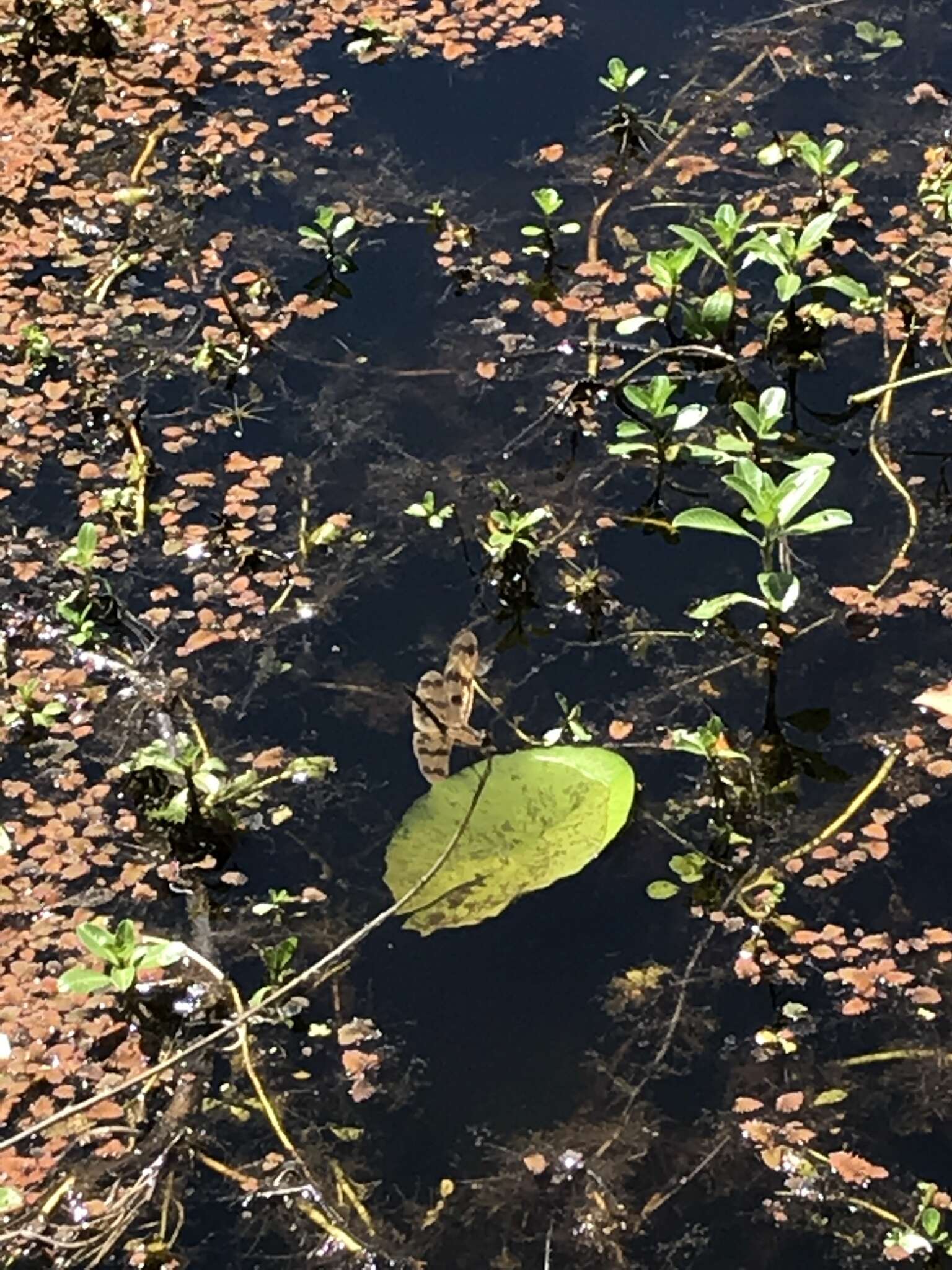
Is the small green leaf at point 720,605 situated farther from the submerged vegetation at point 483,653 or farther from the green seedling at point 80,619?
the green seedling at point 80,619

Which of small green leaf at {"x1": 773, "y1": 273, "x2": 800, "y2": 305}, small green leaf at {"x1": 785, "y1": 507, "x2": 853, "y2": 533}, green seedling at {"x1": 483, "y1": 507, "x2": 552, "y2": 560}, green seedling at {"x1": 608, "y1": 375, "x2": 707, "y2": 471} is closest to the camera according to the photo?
small green leaf at {"x1": 785, "y1": 507, "x2": 853, "y2": 533}

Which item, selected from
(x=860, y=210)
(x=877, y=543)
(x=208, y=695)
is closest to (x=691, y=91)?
(x=860, y=210)

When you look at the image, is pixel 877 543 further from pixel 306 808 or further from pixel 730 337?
pixel 306 808

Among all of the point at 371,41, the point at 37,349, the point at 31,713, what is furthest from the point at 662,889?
the point at 371,41

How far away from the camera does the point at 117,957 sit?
7.97ft

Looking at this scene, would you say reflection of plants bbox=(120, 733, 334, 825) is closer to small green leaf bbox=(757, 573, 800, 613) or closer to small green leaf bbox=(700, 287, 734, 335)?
small green leaf bbox=(757, 573, 800, 613)

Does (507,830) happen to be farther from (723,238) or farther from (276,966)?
(723,238)

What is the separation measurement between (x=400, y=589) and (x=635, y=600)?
16.8 inches

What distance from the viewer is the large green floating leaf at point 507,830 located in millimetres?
2592

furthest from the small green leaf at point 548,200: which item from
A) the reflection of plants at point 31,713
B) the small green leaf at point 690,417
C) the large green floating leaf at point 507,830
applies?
the reflection of plants at point 31,713

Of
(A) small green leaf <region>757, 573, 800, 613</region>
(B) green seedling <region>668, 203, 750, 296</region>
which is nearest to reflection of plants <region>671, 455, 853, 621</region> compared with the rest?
(A) small green leaf <region>757, 573, 800, 613</region>

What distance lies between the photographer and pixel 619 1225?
86.9 inches

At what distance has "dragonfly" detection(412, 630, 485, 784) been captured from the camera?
277 cm

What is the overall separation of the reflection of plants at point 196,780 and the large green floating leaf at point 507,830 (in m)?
0.23
